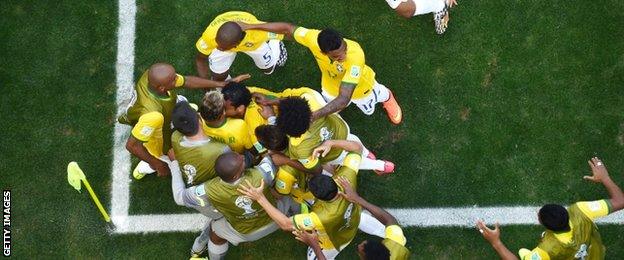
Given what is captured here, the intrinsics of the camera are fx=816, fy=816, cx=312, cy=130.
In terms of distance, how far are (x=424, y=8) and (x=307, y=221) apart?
343 centimetres

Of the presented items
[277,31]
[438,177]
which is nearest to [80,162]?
[277,31]

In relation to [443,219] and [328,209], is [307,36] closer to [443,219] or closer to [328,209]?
[328,209]

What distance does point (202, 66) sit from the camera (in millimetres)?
9406

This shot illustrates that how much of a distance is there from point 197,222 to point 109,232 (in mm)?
1026

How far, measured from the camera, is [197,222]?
9.45 m

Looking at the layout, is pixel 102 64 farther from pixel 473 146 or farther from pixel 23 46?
pixel 473 146

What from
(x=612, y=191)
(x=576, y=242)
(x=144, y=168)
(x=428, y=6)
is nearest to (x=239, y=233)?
(x=144, y=168)

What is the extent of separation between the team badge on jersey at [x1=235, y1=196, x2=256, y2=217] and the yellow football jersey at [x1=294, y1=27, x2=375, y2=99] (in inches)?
67.0

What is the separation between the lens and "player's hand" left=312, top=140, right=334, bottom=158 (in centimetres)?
785

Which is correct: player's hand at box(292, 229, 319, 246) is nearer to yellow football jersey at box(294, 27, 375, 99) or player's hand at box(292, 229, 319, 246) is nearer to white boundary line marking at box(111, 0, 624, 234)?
yellow football jersey at box(294, 27, 375, 99)

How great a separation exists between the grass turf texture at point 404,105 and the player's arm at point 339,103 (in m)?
1.37

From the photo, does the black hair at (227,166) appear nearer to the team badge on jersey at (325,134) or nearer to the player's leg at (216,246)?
the team badge on jersey at (325,134)

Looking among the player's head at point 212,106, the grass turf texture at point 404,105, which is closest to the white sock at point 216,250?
the grass turf texture at point 404,105

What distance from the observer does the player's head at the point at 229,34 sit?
8.48m
